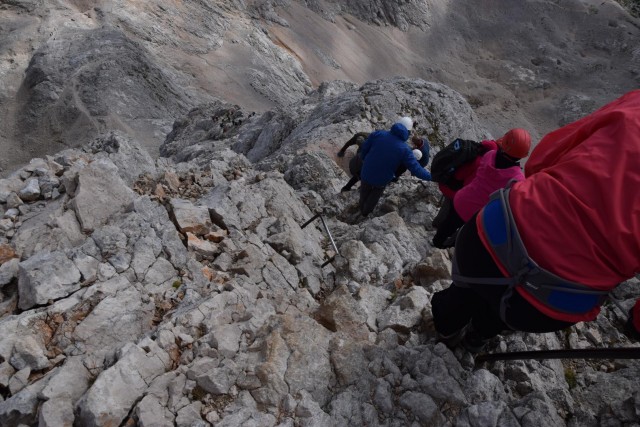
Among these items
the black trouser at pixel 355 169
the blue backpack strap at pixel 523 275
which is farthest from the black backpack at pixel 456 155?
the blue backpack strap at pixel 523 275

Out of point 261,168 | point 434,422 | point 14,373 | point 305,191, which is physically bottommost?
point 261,168

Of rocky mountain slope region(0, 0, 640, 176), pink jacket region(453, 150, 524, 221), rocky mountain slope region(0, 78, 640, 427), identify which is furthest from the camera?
rocky mountain slope region(0, 0, 640, 176)

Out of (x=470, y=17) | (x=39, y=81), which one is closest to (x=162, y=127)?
(x=39, y=81)

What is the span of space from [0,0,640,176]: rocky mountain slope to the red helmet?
1657cm

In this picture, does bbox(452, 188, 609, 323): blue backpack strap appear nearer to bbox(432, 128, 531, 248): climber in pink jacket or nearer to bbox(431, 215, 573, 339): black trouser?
bbox(431, 215, 573, 339): black trouser

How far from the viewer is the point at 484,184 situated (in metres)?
5.71

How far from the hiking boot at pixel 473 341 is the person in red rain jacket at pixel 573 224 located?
84cm

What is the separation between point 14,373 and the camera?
3.81 metres

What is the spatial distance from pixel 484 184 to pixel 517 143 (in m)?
0.70

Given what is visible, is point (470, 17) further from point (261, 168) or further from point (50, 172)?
point (50, 172)

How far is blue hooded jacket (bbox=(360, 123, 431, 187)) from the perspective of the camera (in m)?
8.26

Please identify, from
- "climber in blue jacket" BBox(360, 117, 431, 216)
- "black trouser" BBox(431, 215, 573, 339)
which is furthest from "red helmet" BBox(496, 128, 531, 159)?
"climber in blue jacket" BBox(360, 117, 431, 216)

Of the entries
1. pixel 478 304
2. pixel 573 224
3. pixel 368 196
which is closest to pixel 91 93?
pixel 368 196

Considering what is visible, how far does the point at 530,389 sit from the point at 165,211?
17.2ft
